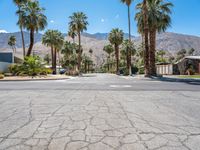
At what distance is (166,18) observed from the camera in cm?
3875

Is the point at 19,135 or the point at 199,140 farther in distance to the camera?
the point at 19,135

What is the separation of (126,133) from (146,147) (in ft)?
3.05

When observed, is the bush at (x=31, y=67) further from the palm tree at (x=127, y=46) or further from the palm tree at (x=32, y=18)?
the palm tree at (x=127, y=46)

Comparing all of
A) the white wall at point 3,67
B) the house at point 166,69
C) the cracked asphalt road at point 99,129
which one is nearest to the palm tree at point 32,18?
the white wall at point 3,67

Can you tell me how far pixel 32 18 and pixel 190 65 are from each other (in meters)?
36.1

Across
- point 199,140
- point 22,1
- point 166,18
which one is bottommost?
point 199,140

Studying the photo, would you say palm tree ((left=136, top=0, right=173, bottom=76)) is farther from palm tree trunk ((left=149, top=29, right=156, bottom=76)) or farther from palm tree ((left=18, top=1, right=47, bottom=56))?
palm tree ((left=18, top=1, right=47, bottom=56))

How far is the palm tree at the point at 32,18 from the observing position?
50.2 metres

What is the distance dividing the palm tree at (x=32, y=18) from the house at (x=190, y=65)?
3323 centimetres

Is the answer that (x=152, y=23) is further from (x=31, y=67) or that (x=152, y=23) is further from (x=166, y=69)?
(x=166, y=69)

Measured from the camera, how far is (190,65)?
55.6m

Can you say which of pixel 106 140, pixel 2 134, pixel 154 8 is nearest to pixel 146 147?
pixel 106 140

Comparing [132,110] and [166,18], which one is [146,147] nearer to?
[132,110]

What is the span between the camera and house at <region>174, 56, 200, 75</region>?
54450 mm
